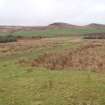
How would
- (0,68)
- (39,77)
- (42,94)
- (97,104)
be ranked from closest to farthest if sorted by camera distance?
1. (97,104)
2. (42,94)
3. (39,77)
4. (0,68)

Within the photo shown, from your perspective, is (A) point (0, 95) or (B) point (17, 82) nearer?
(A) point (0, 95)

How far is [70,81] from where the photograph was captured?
15.0 meters

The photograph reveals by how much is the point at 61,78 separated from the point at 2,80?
3.03 metres

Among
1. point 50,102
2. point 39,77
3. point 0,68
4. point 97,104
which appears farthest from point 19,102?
point 0,68

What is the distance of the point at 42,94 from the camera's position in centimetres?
1252

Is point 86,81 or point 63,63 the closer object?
point 86,81

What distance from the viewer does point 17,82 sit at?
15164mm

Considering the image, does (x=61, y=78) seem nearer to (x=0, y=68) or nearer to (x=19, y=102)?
(x=19, y=102)

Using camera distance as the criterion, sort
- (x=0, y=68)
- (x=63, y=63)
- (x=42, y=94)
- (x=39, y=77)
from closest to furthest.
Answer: (x=42, y=94), (x=39, y=77), (x=0, y=68), (x=63, y=63)

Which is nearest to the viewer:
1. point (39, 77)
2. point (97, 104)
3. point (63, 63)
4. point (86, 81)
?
point (97, 104)

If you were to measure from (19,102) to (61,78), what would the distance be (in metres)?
4.70

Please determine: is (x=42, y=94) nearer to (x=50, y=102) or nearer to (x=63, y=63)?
(x=50, y=102)

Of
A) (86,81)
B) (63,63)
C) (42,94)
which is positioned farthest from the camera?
(63,63)

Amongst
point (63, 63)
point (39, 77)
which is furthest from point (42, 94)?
point (63, 63)
